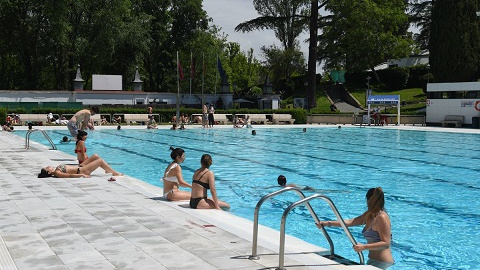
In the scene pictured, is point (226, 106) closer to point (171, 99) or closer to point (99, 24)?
point (171, 99)

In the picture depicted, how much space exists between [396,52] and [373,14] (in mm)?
5059

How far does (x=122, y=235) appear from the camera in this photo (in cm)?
723

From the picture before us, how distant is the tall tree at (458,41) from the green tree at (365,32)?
12373 mm

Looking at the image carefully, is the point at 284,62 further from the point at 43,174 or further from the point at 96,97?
the point at 43,174

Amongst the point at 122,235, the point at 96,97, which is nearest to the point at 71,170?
the point at 122,235

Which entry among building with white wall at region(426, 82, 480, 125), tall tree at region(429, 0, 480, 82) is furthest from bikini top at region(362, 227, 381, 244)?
tall tree at region(429, 0, 480, 82)

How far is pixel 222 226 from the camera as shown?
26.3 ft

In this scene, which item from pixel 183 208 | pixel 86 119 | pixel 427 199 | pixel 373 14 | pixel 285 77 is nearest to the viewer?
pixel 183 208

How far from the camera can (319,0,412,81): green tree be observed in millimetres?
65000

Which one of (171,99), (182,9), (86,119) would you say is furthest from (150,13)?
(86,119)

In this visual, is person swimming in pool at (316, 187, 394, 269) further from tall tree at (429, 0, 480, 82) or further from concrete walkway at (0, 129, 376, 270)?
tall tree at (429, 0, 480, 82)

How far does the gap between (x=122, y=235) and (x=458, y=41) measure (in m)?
50.8

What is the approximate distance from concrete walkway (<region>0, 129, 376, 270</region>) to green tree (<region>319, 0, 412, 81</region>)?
56.3 m

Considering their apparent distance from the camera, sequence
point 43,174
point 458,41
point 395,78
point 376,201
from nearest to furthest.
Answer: point 376,201, point 43,174, point 458,41, point 395,78
